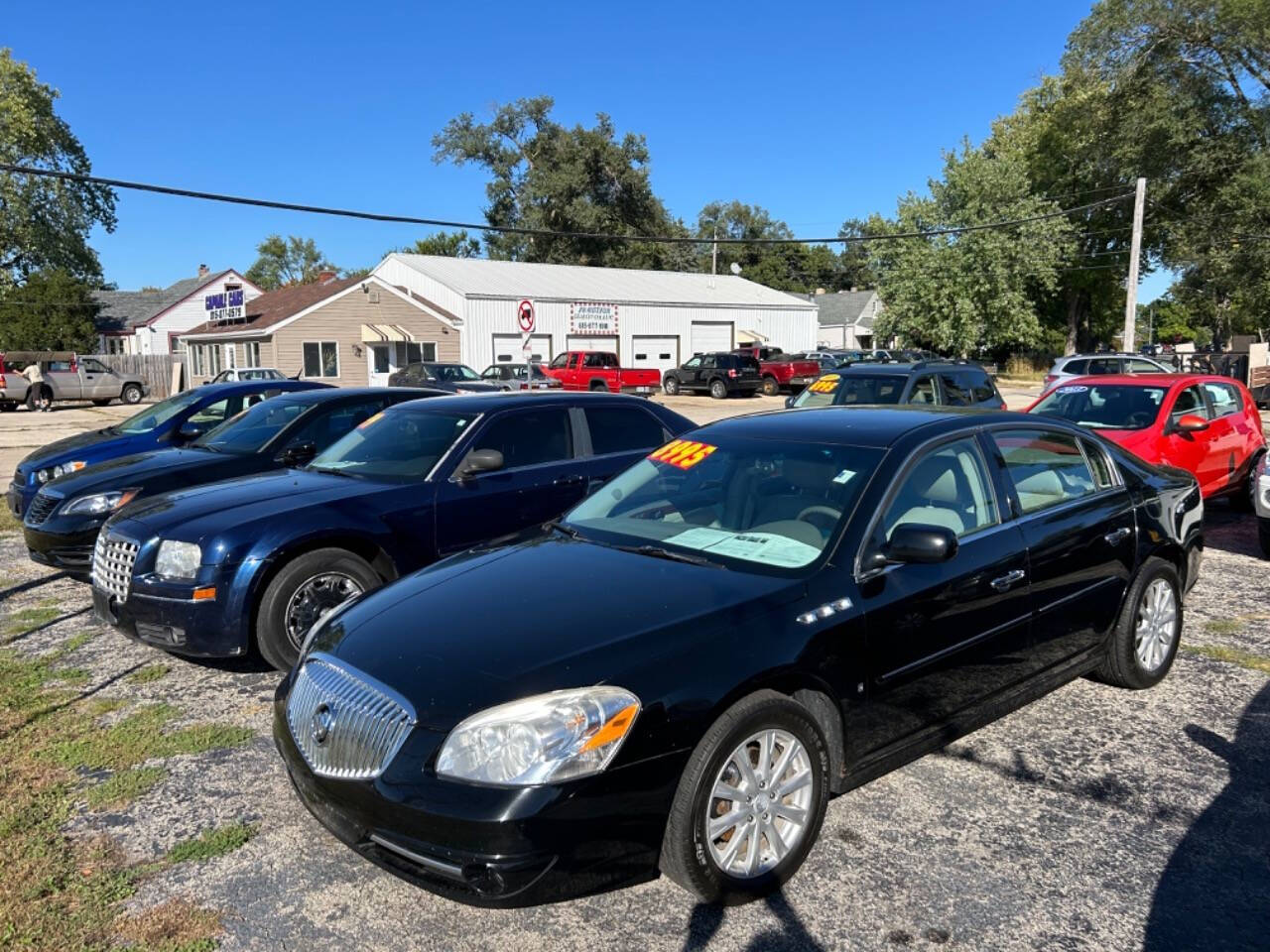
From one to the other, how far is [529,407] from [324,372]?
32815 mm

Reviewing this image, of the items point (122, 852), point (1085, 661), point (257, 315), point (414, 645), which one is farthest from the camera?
point (257, 315)

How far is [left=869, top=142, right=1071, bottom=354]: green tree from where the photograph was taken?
133 ft

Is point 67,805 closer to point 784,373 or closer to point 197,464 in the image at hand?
point 197,464

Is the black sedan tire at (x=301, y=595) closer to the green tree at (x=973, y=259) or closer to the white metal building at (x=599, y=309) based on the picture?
the white metal building at (x=599, y=309)

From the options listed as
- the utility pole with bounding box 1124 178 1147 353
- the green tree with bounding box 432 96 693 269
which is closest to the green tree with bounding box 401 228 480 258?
the green tree with bounding box 432 96 693 269

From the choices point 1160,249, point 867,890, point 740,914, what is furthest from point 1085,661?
point 1160,249

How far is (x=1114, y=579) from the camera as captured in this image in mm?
4734

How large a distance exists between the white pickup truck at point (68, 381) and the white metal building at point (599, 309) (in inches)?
467

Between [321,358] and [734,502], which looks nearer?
[734,502]

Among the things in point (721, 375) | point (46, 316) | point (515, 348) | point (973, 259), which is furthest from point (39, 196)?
point (973, 259)

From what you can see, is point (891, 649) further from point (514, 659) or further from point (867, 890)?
point (514, 659)

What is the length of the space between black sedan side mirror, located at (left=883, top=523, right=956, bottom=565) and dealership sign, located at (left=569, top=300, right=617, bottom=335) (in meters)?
38.5

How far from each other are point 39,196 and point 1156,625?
201ft

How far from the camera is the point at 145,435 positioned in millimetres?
9156
